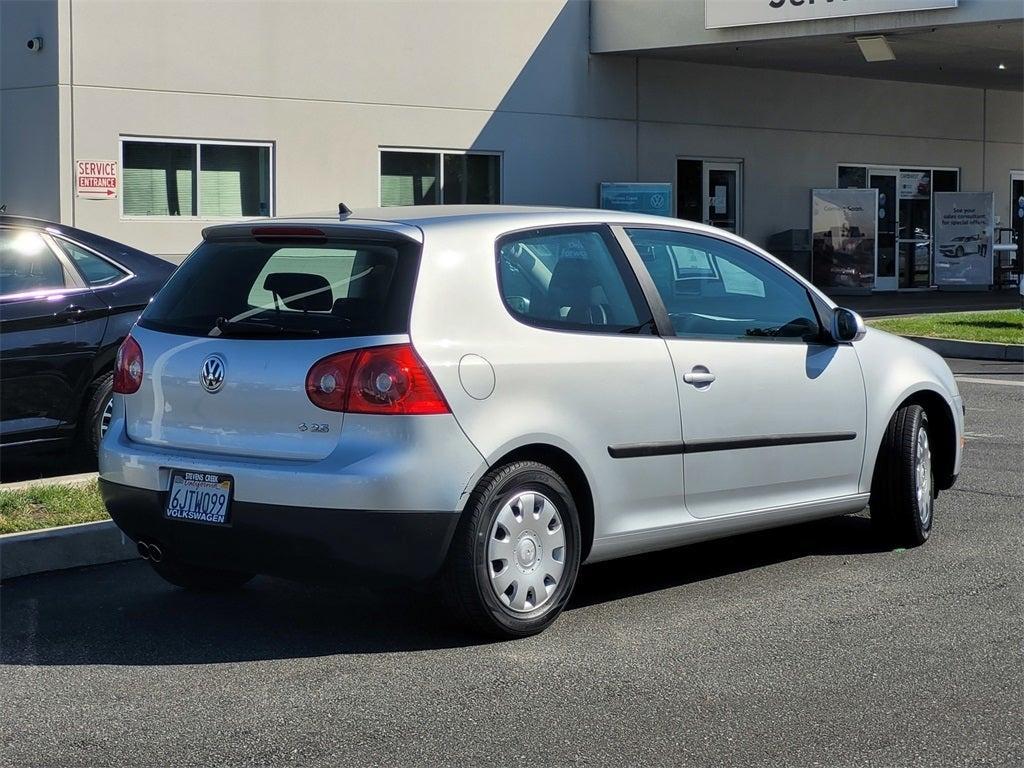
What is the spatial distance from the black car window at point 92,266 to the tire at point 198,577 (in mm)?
2856

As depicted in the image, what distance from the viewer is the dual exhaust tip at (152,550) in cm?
563

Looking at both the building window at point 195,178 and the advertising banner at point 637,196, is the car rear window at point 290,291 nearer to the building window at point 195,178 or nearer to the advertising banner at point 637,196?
the building window at point 195,178

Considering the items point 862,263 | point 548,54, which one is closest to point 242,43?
point 548,54

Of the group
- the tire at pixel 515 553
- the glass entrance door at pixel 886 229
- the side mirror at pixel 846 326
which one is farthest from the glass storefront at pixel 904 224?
the tire at pixel 515 553

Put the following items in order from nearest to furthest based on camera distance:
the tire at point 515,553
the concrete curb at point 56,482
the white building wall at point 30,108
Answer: the tire at point 515,553 < the concrete curb at point 56,482 < the white building wall at point 30,108

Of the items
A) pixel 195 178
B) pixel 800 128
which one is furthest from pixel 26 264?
pixel 800 128

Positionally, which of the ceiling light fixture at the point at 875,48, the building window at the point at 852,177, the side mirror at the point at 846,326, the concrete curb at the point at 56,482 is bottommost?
the concrete curb at the point at 56,482

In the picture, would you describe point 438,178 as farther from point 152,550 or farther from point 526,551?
point 526,551

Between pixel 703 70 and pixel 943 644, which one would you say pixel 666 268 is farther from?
pixel 703 70

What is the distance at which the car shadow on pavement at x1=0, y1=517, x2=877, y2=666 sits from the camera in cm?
548

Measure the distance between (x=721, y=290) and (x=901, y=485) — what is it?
1343 mm

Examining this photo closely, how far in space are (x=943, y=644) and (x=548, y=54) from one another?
19.0 m

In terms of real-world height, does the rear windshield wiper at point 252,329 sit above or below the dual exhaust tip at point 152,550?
above

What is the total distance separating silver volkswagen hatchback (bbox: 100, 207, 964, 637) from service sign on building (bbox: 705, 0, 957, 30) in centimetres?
1514
